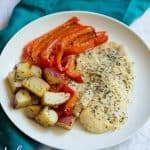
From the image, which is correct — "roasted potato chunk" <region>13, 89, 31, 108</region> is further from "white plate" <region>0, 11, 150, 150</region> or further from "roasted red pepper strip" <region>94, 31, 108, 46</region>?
"roasted red pepper strip" <region>94, 31, 108, 46</region>

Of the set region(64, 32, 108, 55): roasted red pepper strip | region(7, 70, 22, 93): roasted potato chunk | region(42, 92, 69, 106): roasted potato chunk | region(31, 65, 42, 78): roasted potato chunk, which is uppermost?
region(64, 32, 108, 55): roasted red pepper strip

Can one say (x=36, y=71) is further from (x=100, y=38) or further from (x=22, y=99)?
(x=100, y=38)

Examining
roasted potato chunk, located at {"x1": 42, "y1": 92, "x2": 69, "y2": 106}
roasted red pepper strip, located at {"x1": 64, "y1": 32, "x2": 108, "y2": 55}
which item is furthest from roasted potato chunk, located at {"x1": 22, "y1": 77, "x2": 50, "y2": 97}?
roasted red pepper strip, located at {"x1": 64, "y1": 32, "x2": 108, "y2": 55}

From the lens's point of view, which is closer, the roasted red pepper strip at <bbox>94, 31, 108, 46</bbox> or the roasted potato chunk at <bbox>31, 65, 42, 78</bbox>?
the roasted potato chunk at <bbox>31, 65, 42, 78</bbox>

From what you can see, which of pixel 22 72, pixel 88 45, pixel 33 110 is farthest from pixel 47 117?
pixel 88 45

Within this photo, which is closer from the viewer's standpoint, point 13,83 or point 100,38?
point 13,83

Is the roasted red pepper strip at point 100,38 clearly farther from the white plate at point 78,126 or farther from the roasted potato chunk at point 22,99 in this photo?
the roasted potato chunk at point 22,99
